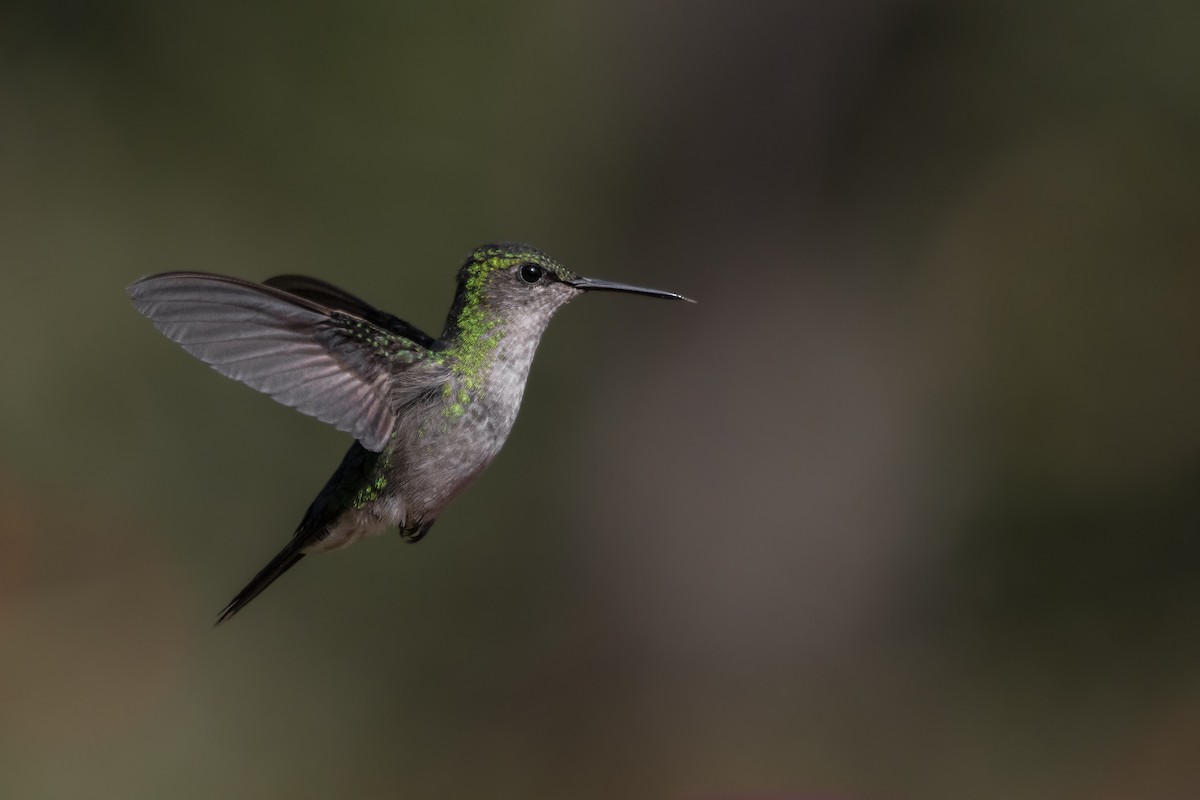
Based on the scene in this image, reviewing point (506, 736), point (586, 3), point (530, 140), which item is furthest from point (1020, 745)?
point (586, 3)

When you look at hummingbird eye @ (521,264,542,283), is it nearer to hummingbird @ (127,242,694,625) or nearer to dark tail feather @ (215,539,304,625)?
hummingbird @ (127,242,694,625)

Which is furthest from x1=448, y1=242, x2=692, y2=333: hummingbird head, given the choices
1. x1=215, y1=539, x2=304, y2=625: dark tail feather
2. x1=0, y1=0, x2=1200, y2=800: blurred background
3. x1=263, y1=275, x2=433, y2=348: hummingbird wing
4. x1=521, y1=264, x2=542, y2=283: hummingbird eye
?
x1=0, y1=0, x2=1200, y2=800: blurred background

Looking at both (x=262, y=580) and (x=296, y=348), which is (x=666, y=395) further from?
(x=296, y=348)

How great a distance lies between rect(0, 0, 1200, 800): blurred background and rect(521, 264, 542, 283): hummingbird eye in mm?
3046

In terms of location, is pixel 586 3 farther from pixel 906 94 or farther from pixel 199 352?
pixel 199 352

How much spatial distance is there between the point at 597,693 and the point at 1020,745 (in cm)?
146

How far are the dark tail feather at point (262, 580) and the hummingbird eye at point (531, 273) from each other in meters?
0.40

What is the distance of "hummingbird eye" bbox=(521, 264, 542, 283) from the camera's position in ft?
4.09

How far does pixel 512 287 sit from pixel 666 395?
400 cm

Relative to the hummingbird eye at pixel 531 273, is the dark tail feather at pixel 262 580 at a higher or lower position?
lower

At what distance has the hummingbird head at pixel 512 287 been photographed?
1.22 meters

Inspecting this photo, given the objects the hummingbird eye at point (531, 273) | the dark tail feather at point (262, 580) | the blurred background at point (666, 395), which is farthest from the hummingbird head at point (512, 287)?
the blurred background at point (666, 395)

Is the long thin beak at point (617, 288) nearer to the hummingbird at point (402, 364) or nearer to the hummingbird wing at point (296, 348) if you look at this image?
the hummingbird at point (402, 364)

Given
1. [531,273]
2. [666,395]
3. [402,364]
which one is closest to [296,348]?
[402,364]
